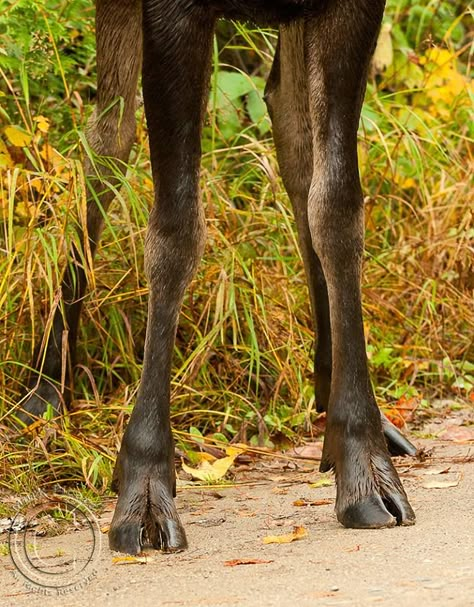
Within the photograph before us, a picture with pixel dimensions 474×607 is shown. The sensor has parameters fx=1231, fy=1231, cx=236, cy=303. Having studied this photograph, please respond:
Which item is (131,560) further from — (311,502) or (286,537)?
(311,502)

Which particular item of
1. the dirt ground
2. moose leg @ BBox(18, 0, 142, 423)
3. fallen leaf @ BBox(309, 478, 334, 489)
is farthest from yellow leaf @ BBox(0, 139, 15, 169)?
fallen leaf @ BBox(309, 478, 334, 489)

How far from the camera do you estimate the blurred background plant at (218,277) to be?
17.4 ft

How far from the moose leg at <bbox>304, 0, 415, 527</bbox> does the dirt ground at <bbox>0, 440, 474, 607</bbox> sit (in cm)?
24

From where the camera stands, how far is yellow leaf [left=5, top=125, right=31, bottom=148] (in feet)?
19.1

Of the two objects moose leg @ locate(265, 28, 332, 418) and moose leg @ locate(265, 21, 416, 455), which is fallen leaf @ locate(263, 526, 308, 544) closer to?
moose leg @ locate(265, 21, 416, 455)

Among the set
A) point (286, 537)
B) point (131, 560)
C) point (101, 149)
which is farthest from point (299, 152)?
point (131, 560)

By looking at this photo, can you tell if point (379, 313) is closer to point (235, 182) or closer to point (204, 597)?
point (235, 182)

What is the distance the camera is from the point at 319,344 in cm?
513

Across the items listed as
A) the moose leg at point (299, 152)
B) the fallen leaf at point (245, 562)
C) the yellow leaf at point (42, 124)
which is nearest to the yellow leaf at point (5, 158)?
the yellow leaf at point (42, 124)

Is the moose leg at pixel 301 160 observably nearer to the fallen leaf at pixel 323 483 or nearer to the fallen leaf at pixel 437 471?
the fallen leaf at pixel 437 471

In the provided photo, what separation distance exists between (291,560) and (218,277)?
258cm

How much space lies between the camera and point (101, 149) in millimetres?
5543

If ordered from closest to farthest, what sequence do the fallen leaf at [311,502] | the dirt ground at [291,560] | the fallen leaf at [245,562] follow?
1. the dirt ground at [291,560]
2. the fallen leaf at [245,562]
3. the fallen leaf at [311,502]

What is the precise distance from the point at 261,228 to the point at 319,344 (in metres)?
1.39
